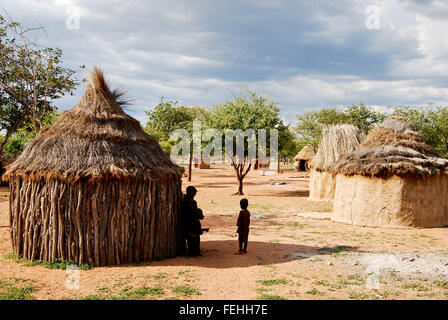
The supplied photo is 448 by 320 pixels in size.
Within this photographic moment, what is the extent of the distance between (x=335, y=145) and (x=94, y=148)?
46.4ft

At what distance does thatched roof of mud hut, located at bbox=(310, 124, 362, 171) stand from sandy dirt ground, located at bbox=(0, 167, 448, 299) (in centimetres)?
738

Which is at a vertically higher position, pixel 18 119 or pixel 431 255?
pixel 18 119

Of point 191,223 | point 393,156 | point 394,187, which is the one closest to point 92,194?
point 191,223

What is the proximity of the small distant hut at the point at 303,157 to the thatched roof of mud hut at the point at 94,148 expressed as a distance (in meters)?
36.1

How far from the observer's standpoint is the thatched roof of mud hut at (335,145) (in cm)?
1852

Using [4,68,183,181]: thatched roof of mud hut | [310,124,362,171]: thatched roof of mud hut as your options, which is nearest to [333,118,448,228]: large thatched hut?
[310,124,362,171]: thatched roof of mud hut

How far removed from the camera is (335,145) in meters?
18.9

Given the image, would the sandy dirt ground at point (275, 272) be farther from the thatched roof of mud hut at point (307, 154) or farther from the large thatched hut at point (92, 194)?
the thatched roof of mud hut at point (307, 154)

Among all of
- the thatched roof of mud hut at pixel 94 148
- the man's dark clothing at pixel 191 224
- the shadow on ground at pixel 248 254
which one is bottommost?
the shadow on ground at pixel 248 254

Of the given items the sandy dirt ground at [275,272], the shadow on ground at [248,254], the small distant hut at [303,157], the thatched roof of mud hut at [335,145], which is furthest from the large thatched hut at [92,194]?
the small distant hut at [303,157]

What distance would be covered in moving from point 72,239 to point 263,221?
7.76 meters

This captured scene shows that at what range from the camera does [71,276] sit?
6.64 metres
